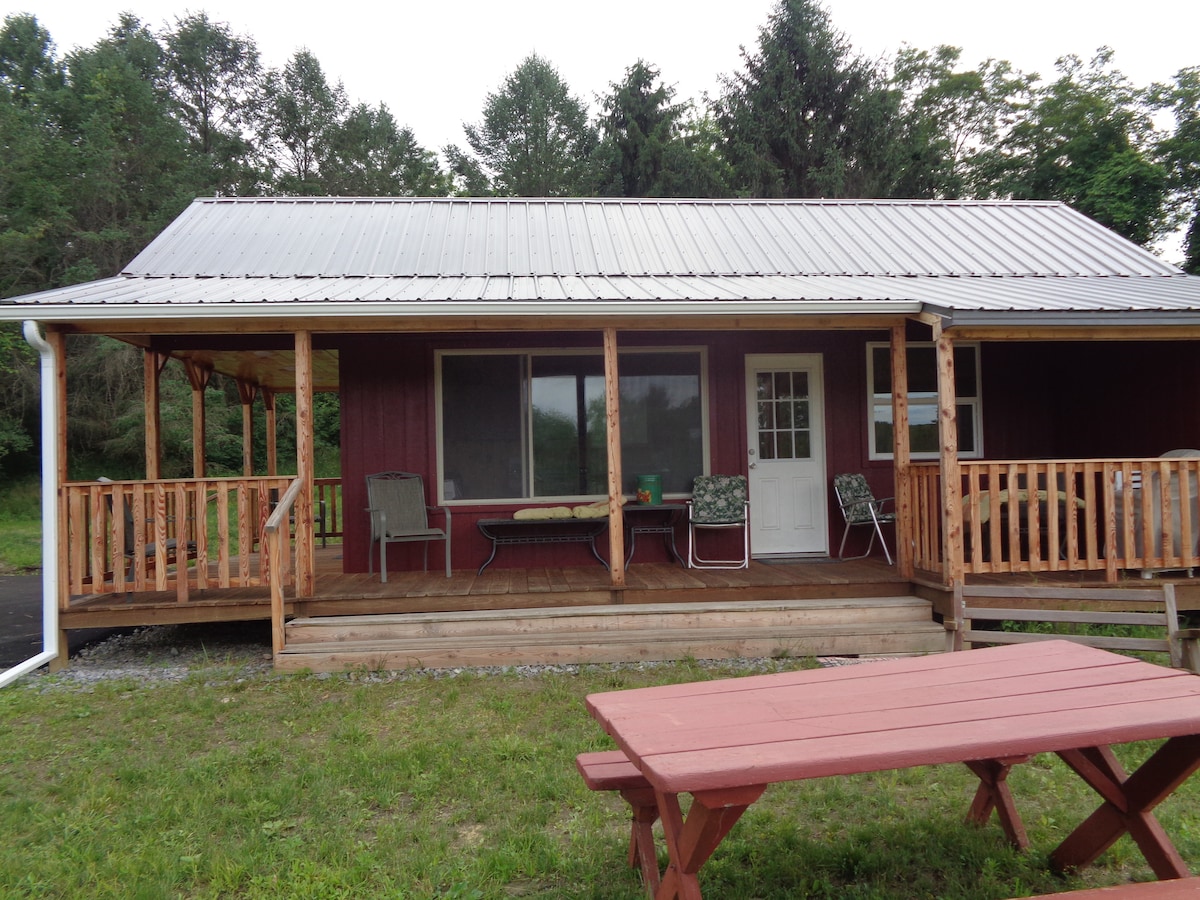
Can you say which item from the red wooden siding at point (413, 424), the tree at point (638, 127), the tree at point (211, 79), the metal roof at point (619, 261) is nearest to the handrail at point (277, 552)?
the metal roof at point (619, 261)

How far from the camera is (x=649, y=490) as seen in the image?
724 cm

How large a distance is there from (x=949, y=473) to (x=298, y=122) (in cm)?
2479

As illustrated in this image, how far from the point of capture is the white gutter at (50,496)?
5.68 metres

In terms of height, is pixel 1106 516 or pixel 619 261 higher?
pixel 619 261

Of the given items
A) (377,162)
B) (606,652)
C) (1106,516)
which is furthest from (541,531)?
(377,162)

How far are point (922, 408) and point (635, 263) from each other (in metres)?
3.12

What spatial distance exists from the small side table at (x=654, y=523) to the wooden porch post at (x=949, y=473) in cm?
213

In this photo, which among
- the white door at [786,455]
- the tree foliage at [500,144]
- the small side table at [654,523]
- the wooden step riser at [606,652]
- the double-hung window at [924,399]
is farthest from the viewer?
the tree foliage at [500,144]

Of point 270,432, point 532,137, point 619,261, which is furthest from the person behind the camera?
point 532,137

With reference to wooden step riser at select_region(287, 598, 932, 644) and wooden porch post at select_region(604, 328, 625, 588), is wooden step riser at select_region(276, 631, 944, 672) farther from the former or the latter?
wooden porch post at select_region(604, 328, 625, 588)

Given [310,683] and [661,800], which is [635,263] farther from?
[661,800]

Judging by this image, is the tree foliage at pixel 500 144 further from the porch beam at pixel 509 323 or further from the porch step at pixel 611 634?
the porch step at pixel 611 634

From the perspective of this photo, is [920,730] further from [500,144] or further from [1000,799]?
[500,144]

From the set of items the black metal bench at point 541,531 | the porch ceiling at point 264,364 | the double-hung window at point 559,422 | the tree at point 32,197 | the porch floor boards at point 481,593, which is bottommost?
the porch floor boards at point 481,593
